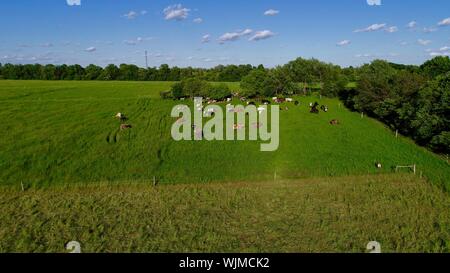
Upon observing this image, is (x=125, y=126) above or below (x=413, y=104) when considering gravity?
below

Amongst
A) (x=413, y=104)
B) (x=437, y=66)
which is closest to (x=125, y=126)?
(x=413, y=104)

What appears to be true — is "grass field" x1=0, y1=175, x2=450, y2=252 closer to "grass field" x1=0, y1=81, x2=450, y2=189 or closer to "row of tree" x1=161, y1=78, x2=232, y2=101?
"grass field" x1=0, y1=81, x2=450, y2=189

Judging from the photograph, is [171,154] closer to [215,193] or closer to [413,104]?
[215,193]

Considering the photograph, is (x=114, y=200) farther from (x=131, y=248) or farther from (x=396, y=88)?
(x=396, y=88)

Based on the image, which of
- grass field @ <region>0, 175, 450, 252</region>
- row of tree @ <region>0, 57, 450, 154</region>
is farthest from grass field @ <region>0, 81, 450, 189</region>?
row of tree @ <region>0, 57, 450, 154</region>

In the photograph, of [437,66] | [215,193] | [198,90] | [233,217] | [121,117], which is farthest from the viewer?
[437,66]

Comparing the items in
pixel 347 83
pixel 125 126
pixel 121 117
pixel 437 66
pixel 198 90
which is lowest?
pixel 125 126
